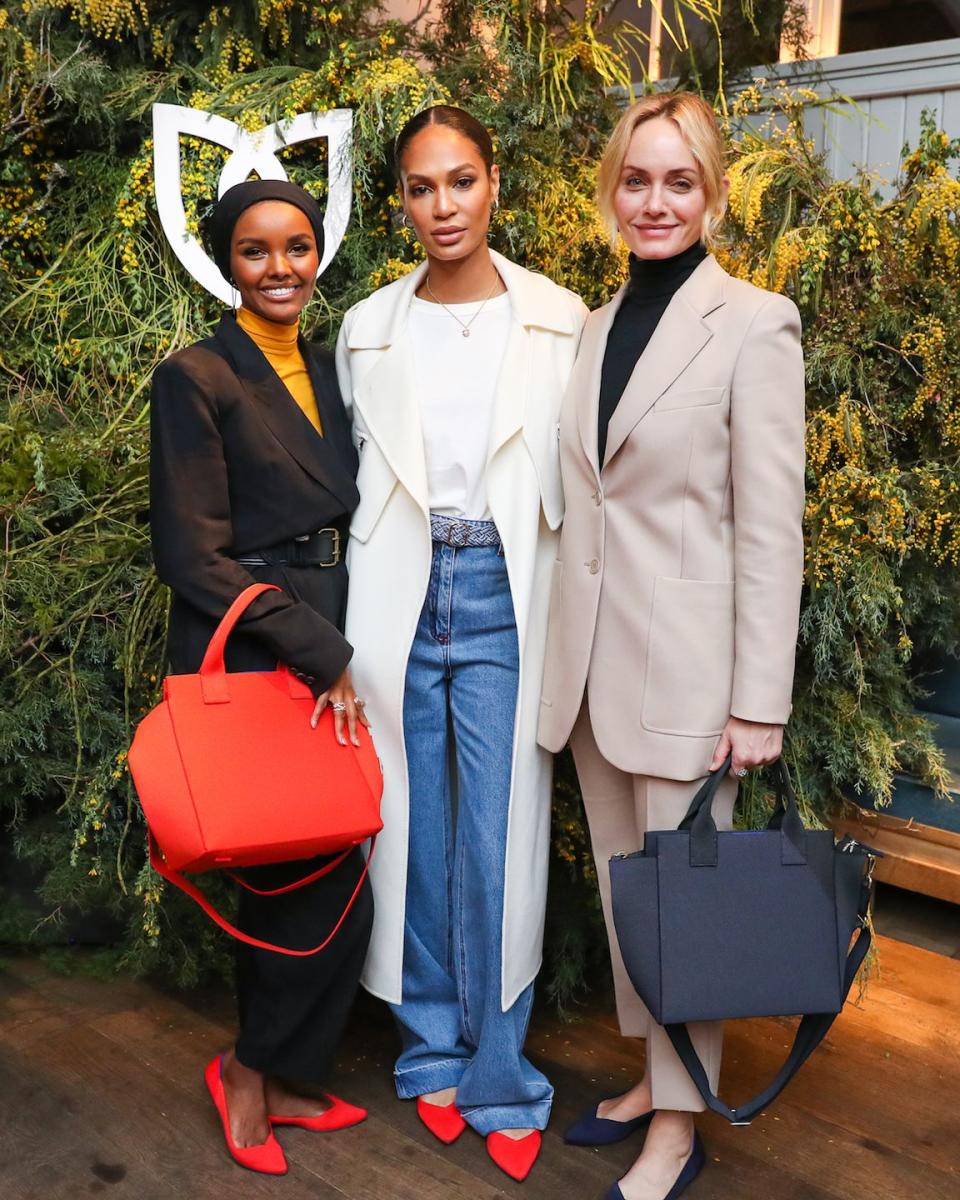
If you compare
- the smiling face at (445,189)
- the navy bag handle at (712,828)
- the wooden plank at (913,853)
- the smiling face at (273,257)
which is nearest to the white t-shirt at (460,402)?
the smiling face at (445,189)

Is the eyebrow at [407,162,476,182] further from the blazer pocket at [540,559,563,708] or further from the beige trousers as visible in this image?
the beige trousers

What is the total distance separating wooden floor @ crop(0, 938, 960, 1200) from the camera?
2049mm

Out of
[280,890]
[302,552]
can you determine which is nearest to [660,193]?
[302,552]

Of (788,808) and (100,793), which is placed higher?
(788,808)

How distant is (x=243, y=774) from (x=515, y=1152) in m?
0.88

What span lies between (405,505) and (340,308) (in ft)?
3.83

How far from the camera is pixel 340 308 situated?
304cm

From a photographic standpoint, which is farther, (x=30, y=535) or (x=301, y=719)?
(x=30, y=535)

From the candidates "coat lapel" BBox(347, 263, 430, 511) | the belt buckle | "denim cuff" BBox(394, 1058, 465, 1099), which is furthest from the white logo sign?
"denim cuff" BBox(394, 1058, 465, 1099)

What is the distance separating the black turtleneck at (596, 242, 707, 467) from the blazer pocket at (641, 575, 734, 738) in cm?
27

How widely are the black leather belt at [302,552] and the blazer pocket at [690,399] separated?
24.6 inches

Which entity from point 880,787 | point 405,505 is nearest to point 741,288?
point 405,505

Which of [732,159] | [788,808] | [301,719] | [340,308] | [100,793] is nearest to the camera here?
[788,808]

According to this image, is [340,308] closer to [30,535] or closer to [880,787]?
[30,535]
